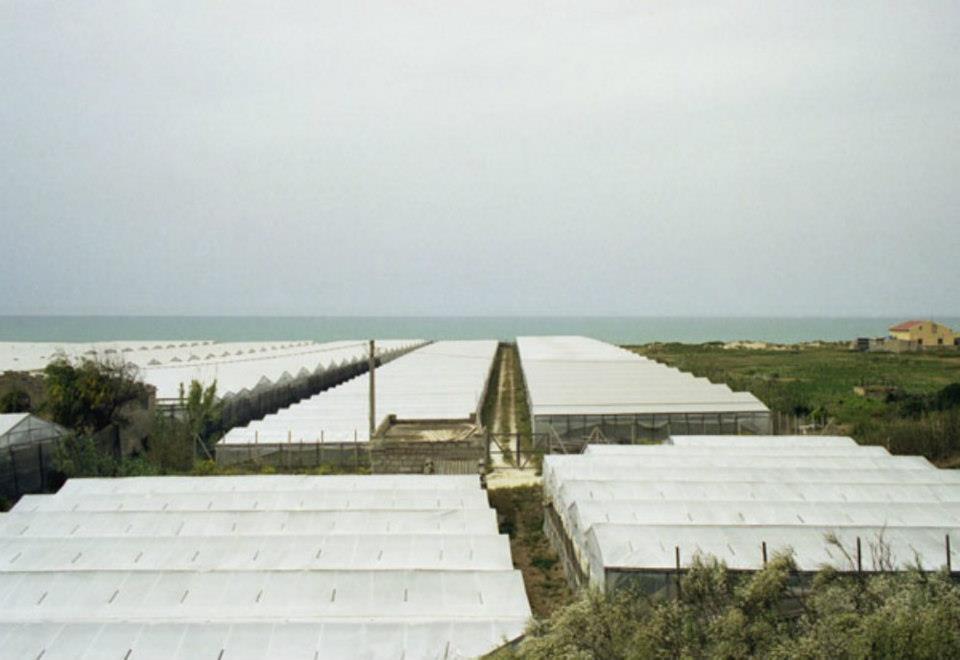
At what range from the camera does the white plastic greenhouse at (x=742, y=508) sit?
13000mm

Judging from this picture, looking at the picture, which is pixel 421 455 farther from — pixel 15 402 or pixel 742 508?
pixel 15 402

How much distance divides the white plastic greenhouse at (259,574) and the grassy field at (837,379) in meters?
20.8

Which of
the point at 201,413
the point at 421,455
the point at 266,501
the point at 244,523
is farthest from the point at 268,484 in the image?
the point at 201,413

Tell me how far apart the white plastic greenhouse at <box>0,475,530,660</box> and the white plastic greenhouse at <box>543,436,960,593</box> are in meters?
2.16

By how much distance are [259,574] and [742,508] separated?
1072cm

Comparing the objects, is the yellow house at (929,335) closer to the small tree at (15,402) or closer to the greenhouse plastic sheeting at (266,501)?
the greenhouse plastic sheeting at (266,501)

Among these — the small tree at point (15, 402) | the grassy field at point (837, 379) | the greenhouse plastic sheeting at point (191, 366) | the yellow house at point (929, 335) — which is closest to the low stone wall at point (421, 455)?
the greenhouse plastic sheeting at point (191, 366)

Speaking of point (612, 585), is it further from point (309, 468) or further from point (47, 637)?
point (309, 468)

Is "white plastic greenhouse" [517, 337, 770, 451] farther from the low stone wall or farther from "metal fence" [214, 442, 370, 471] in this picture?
"metal fence" [214, 442, 370, 471]

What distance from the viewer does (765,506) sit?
1647 cm

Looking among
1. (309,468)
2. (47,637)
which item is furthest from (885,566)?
(309,468)

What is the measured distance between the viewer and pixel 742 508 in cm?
1633

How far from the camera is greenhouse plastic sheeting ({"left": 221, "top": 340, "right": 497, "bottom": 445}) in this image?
1081 inches

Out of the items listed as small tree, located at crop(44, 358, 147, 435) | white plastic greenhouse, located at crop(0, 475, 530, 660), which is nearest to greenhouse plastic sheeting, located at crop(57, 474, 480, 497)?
white plastic greenhouse, located at crop(0, 475, 530, 660)
